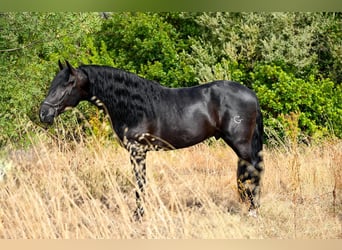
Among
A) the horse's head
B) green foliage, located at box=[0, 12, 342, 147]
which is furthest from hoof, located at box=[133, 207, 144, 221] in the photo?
green foliage, located at box=[0, 12, 342, 147]

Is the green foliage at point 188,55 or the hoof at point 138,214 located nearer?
the hoof at point 138,214

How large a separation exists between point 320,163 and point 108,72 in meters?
2.35

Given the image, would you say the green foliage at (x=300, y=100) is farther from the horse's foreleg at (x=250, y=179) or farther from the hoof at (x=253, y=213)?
the hoof at (x=253, y=213)

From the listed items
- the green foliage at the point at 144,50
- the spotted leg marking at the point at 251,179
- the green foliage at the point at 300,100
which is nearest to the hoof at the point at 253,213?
the spotted leg marking at the point at 251,179

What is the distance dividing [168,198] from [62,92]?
47.7 inches

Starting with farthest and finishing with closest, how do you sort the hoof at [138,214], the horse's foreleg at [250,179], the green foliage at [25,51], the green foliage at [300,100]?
the green foliage at [300,100] → the green foliage at [25,51] → the horse's foreleg at [250,179] → the hoof at [138,214]

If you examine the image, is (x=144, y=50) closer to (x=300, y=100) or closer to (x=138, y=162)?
(x=300, y=100)

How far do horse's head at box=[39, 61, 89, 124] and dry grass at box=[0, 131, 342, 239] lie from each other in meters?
0.30

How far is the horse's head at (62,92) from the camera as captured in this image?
3344 millimetres

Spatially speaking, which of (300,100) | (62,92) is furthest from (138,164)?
(300,100)

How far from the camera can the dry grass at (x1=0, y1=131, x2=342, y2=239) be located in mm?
2783

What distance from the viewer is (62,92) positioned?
3.35 meters

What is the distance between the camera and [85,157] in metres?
4.23

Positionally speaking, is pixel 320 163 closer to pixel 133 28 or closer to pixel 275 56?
pixel 275 56
